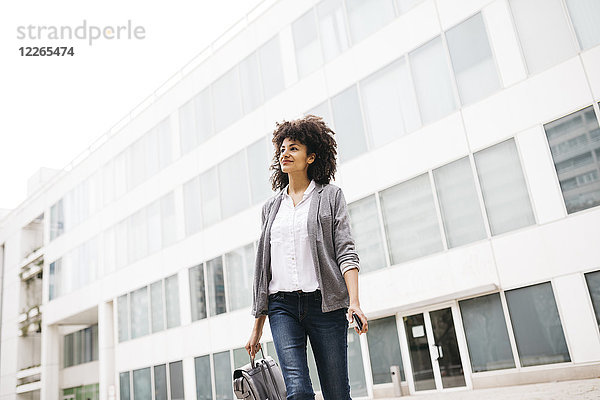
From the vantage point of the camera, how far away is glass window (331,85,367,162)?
49.0ft

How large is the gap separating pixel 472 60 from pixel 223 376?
1260cm

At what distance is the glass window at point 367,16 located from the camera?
14.6 m

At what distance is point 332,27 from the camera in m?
16.1

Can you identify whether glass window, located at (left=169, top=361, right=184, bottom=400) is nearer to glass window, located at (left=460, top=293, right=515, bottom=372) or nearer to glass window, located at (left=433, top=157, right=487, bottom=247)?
glass window, located at (left=460, top=293, right=515, bottom=372)

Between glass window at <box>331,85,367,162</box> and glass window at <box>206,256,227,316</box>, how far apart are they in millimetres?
6546

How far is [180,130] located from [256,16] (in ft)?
19.1

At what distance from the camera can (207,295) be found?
1958cm

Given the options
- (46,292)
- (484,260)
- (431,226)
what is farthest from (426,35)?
(46,292)

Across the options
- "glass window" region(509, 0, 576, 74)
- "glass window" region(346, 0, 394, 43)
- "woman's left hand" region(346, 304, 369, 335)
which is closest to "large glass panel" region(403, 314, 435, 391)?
"glass window" region(509, 0, 576, 74)

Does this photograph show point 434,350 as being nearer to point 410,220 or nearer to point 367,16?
point 410,220

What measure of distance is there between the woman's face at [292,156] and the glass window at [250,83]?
1544 centimetres

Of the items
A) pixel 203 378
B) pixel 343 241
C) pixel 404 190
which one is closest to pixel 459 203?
pixel 404 190

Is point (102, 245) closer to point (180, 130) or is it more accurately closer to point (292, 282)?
point (180, 130)

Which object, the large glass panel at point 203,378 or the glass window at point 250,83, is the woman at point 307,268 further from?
the large glass panel at point 203,378
